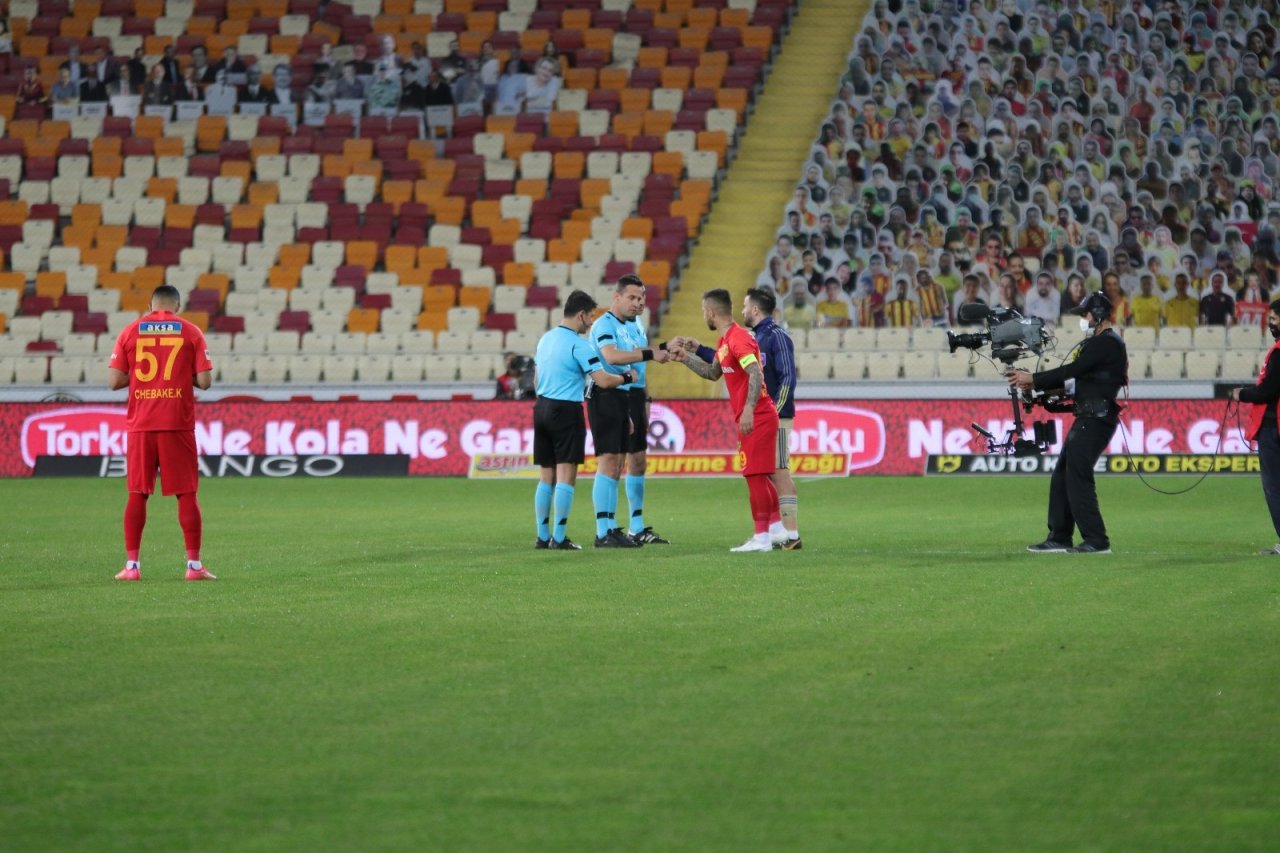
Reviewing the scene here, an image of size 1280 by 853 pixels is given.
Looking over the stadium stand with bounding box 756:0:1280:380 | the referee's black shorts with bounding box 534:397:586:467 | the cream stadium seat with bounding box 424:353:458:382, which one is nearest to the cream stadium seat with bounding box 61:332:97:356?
the cream stadium seat with bounding box 424:353:458:382

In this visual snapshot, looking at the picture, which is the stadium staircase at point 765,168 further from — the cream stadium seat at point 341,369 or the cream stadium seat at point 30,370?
the cream stadium seat at point 30,370

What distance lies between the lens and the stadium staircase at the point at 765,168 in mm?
31766

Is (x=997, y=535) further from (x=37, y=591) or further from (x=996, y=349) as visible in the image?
(x=37, y=591)

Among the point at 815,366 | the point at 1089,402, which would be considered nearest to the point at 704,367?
the point at 1089,402

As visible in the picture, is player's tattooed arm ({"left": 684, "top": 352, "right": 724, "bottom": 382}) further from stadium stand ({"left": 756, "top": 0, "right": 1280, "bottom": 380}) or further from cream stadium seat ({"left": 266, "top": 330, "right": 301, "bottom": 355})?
cream stadium seat ({"left": 266, "top": 330, "right": 301, "bottom": 355})

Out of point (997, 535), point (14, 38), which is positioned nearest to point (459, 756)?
point (997, 535)

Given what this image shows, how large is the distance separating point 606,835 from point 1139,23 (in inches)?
1295

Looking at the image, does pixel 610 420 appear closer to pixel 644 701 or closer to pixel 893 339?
pixel 644 701

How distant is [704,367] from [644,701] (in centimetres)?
753

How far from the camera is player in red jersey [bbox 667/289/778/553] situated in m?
14.0

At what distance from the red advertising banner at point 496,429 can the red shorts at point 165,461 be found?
1424 centimetres

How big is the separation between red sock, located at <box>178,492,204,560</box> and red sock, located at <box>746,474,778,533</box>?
4.51 m

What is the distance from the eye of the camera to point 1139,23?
3503cm

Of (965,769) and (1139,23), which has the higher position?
(1139,23)
